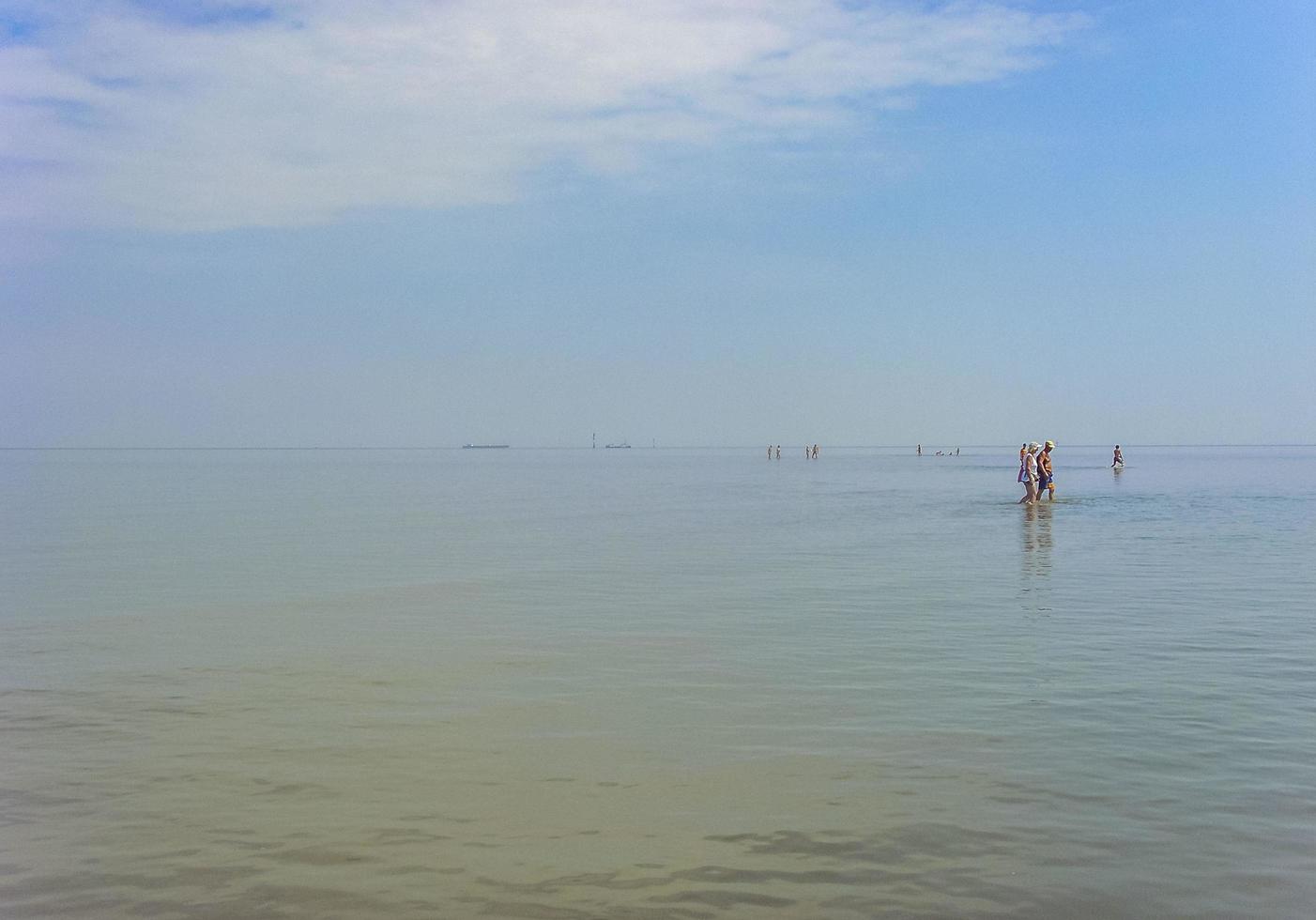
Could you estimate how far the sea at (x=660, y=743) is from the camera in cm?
676

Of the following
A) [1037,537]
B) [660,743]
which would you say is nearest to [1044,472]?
[1037,537]

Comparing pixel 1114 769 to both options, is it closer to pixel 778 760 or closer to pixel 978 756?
pixel 978 756

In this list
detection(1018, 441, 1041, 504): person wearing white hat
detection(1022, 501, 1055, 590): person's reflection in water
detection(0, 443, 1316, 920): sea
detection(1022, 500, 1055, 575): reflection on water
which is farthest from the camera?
detection(1018, 441, 1041, 504): person wearing white hat

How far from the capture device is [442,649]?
49.2 ft

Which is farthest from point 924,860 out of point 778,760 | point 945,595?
point 945,595

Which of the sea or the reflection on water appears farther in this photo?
the reflection on water

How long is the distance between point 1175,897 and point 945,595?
45.2 ft

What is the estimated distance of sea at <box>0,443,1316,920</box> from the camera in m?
6.76

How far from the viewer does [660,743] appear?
10.1m

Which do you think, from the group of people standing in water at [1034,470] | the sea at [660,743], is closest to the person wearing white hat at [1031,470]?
the group of people standing in water at [1034,470]

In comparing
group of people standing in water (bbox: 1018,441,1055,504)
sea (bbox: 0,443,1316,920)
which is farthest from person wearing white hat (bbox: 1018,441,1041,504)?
sea (bbox: 0,443,1316,920)

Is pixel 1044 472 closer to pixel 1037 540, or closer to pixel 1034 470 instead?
pixel 1034 470

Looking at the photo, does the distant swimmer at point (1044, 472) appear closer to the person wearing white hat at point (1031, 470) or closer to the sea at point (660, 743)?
the person wearing white hat at point (1031, 470)

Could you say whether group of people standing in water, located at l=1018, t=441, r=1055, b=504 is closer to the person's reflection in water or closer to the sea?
the person's reflection in water
